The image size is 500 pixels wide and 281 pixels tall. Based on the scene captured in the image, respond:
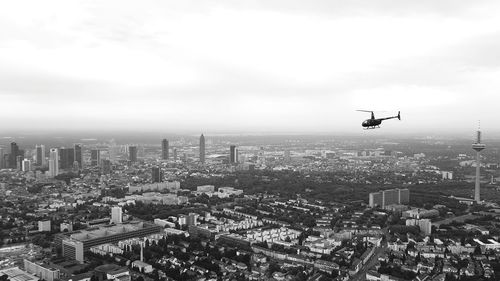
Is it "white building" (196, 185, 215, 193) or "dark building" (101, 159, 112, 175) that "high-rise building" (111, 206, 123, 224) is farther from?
"dark building" (101, 159, 112, 175)

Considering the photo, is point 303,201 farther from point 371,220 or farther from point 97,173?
point 97,173

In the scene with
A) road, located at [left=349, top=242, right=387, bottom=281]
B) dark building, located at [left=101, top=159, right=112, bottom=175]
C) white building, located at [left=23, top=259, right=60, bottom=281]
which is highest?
dark building, located at [left=101, top=159, right=112, bottom=175]

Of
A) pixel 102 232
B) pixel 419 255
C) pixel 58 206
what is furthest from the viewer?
pixel 58 206

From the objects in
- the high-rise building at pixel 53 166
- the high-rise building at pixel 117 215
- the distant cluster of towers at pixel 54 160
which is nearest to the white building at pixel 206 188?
the high-rise building at pixel 117 215

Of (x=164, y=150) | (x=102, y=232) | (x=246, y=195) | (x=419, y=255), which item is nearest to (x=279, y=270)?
(x=419, y=255)

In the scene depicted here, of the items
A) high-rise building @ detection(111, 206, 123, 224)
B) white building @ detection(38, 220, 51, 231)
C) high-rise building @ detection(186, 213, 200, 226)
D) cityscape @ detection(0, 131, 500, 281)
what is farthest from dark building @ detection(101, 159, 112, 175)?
high-rise building @ detection(186, 213, 200, 226)

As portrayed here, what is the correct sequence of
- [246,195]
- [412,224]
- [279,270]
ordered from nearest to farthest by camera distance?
[279,270], [412,224], [246,195]

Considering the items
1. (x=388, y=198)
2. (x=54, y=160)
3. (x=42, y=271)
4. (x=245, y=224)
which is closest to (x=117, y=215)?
(x=245, y=224)

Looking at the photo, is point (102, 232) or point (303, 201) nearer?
point (102, 232)
